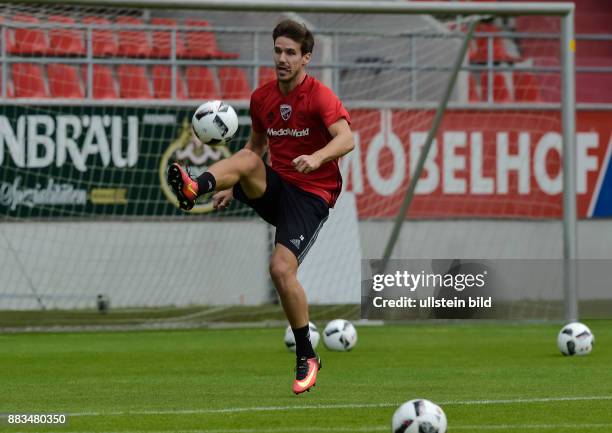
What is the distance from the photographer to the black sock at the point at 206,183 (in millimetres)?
7656

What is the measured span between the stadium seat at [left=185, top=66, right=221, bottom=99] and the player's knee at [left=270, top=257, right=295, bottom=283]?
8800 millimetres

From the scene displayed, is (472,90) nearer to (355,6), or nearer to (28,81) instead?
(355,6)

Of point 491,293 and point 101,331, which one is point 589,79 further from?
point 101,331

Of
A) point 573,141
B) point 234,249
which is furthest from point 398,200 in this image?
point 573,141

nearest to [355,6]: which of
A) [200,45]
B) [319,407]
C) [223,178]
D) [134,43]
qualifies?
[200,45]

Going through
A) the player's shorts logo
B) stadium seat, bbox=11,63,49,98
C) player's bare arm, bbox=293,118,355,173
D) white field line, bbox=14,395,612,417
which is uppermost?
stadium seat, bbox=11,63,49,98

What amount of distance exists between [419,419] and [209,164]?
11.0 metres

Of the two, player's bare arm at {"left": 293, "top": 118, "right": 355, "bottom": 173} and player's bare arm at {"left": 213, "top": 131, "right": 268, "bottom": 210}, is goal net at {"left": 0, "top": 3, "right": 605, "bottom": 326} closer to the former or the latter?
player's bare arm at {"left": 213, "top": 131, "right": 268, "bottom": 210}

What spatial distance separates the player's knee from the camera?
26.1ft

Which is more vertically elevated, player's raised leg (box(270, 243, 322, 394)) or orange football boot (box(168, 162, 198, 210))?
orange football boot (box(168, 162, 198, 210))

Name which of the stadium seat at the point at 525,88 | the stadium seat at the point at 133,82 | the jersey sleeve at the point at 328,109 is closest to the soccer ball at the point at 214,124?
the jersey sleeve at the point at 328,109

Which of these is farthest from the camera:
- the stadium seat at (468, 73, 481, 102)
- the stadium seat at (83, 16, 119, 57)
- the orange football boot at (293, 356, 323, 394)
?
the stadium seat at (468, 73, 481, 102)

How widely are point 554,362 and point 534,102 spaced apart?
25.6ft

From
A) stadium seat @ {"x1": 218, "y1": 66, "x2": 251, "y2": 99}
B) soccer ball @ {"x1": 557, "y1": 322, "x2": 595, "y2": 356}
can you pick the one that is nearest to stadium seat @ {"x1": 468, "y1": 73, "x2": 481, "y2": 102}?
stadium seat @ {"x1": 218, "y1": 66, "x2": 251, "y2": 99}
